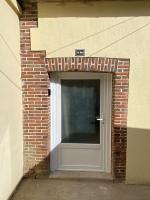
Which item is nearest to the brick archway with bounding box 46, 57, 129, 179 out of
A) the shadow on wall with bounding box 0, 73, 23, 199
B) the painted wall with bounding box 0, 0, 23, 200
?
the painted wall with bounding box 0, 0, 23, 200

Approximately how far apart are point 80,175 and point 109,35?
8.88 feet

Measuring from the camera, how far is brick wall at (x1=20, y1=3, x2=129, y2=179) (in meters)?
5.21

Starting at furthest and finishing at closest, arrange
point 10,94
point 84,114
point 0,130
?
point 84,114, point 10,94, point 0,130

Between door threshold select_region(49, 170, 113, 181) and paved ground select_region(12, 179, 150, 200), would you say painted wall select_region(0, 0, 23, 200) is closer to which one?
paved ground select_region(12, 179, 150, 200)

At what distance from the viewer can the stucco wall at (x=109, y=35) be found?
5.09 meters

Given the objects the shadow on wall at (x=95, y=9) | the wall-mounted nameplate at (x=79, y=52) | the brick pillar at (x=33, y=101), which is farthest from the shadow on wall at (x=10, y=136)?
the shadow on wall at (x=95, y=9)

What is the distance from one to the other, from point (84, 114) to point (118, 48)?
1479 millimetres

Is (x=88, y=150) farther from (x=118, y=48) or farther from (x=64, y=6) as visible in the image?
(x=64, y=6)

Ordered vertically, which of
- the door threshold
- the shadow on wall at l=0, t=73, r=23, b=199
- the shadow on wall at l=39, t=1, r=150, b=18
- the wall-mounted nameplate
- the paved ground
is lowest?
the paved ground

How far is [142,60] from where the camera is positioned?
5.15m

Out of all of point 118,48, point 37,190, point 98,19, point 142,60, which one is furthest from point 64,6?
point 37,190

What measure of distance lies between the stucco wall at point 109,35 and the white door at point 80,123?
0.59 metres

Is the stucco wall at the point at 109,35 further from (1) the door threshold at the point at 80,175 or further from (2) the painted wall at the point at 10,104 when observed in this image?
(1) the door threshold at the point at 80,175

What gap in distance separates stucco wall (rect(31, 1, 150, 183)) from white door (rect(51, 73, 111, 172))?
59 cm
